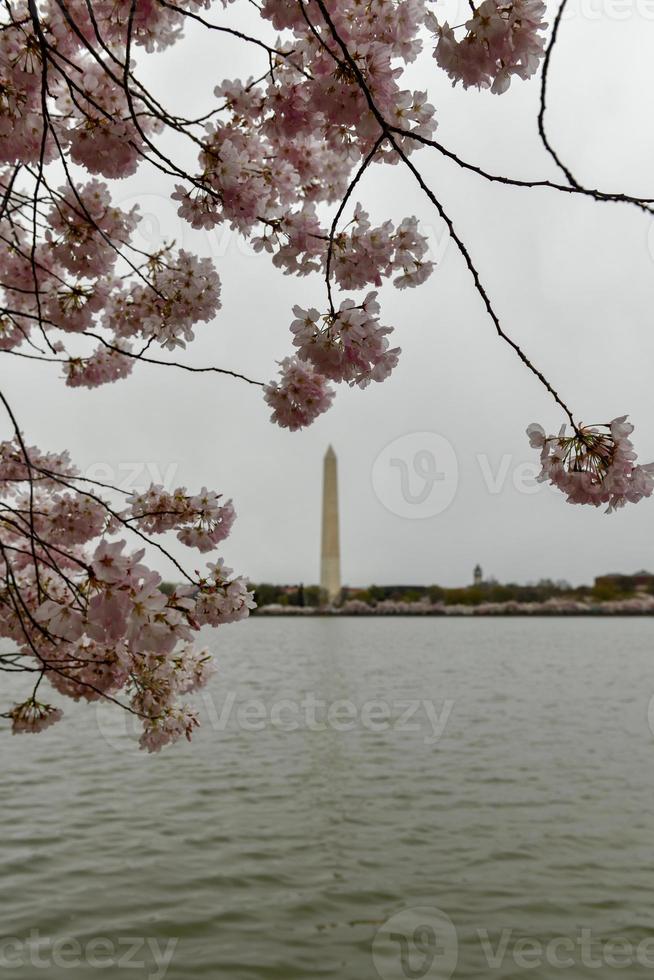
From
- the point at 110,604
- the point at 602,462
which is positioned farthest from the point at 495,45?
the point at 110,604

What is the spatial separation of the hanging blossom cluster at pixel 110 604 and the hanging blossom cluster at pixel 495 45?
1262 millimetres

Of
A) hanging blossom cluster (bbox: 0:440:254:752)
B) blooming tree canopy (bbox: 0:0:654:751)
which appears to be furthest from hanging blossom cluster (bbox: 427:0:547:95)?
hanging blossom cluster (bbox: 0:440:254:752)

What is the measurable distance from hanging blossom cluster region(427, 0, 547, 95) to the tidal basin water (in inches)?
142

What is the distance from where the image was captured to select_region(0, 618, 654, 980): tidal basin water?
397cm

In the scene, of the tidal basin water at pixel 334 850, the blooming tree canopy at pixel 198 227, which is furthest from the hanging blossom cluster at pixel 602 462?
the tidal basin water at pixel 334 850

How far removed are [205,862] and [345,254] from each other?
4.09 m

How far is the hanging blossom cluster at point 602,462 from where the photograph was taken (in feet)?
5.77

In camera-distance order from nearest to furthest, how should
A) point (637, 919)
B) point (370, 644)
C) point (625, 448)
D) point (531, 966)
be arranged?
point (625, 448) < point (531, 966) < point (637, 919) < point (370, 644)

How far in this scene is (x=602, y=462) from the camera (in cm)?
178

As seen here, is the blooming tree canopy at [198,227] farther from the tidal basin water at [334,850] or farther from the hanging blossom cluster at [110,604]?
the tidal basin water at [334,850]

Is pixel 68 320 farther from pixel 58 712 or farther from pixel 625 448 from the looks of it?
pixel 625 448

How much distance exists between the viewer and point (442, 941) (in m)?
4.09

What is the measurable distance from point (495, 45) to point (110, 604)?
1.43 m

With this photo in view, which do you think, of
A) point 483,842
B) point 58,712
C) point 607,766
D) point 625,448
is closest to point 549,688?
point 607,766
